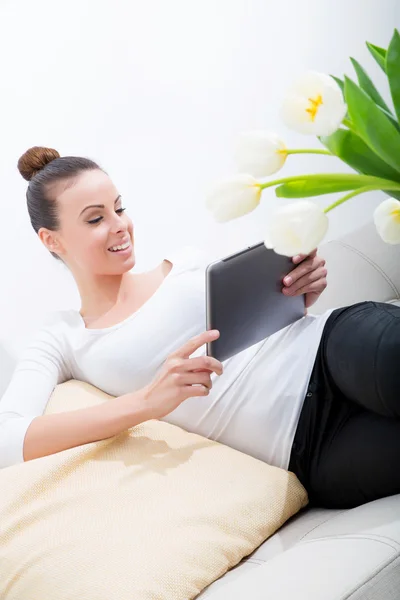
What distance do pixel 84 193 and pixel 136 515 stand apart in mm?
731

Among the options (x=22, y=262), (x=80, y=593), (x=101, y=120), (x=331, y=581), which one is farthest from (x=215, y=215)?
(x=101, y=120)

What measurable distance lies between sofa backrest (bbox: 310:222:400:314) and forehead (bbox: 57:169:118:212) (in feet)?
2.46

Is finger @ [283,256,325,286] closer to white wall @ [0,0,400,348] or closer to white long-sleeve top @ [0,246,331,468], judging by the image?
white long-sleeve top @ [0,246,331,468]

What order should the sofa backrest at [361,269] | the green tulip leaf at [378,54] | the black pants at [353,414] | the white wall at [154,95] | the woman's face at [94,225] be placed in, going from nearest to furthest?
the green tulip leaf at [378,54], the black pants at [353,414], the woman's face at [94,225], the white wall at [154,95], the sofa backrest at [361,269]

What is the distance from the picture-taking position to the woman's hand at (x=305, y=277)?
1371 mm

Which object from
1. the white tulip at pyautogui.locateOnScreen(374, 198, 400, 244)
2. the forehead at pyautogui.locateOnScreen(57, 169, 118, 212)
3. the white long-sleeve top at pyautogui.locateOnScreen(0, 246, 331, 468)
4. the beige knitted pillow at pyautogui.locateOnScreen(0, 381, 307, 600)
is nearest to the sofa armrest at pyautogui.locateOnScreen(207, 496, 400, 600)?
the beige knitted pillow at pyautogui.locateOnScreen(0, 381, 307, 600)

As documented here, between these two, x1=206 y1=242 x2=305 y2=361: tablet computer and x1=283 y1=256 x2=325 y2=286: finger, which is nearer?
x1=206 y1=242 x2=305 y2=361: tablet computer

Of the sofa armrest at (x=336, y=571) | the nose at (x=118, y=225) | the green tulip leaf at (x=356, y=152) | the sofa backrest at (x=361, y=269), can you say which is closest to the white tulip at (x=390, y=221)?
the green tulip leaf at (x=356, y=152)

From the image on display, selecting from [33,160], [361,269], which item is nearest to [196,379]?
[33,160]

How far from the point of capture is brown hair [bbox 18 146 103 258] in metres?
1.61

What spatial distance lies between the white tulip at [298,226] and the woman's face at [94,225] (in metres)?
1.02

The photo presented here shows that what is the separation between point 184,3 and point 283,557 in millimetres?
1670

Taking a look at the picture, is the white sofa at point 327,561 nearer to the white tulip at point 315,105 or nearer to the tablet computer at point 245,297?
the tablet computer at point 245,297

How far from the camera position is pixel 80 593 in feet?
3.47
